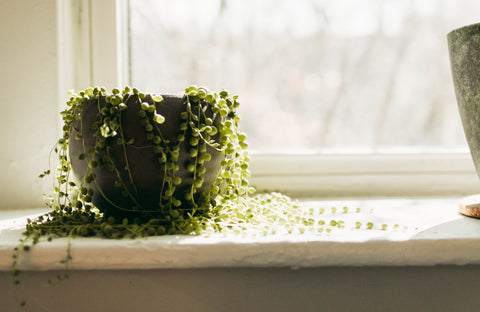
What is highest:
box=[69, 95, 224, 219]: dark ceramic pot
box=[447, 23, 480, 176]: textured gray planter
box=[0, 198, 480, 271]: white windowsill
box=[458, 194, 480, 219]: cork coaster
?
box=[447, 23, 480, 176]: textured gray planter

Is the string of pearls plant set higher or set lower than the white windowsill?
higher

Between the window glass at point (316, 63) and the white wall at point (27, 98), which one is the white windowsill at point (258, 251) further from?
the window glass at point (316, 63)

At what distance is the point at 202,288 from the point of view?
25.8 inches

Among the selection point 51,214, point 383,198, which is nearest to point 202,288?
point 51,214

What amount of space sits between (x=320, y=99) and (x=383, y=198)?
0.31 metres

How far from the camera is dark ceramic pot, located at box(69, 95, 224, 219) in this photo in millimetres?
679

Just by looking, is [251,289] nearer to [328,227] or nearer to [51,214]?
[328,227]

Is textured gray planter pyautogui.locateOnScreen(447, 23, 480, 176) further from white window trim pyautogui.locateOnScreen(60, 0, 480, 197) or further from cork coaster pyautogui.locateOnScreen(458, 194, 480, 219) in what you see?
white window trim pyautogui.locateOnScreen(60, 0, 480, 197)

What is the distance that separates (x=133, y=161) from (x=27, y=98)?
0.44m

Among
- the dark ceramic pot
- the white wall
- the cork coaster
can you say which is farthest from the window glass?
the dark ceramic pot

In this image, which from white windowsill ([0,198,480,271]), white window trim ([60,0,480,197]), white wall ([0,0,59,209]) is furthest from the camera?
white window trim ([60,0,480,197])

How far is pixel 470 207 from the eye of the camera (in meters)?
0.81

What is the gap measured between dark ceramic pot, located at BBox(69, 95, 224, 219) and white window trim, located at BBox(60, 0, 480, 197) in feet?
1.24

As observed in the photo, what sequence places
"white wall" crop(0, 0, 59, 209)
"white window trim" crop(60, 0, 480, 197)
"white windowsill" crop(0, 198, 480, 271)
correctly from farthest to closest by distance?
"white window trim" crop(60, 0, 480, 197) < "white wall" crop(0, 0, 59, 209) < "white windowsill" crop(0, 198, 480, 271)
